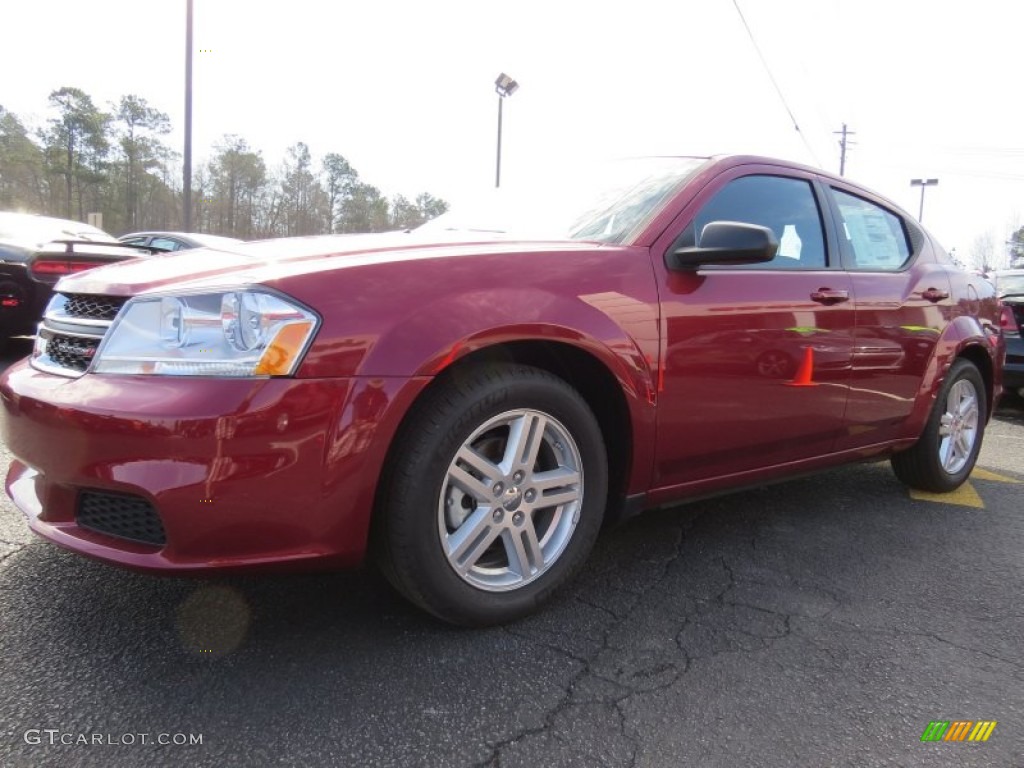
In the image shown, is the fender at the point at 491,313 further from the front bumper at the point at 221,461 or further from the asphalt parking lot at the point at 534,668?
the asphalt parking lot at the point at 534,668

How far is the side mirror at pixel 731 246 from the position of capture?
238 cm

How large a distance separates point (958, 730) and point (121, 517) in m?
2.16

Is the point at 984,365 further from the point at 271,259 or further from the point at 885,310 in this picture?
the point at 271,259

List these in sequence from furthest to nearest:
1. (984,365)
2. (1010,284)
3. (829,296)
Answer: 1. (1010,284)
2. (984,365)
3. (829,296)

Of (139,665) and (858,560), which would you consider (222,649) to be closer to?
(139,665)

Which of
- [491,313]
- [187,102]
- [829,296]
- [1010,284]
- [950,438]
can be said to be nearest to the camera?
[491,313]

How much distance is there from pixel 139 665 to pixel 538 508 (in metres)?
1.15

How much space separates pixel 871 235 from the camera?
3559 millimetres

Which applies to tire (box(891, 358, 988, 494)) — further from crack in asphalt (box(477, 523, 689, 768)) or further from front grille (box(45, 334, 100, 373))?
front grille (box(45, 334, 100, 373))

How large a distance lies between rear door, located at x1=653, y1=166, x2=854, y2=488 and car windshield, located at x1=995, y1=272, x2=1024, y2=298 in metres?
5.56

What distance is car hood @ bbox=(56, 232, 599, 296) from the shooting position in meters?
1.91

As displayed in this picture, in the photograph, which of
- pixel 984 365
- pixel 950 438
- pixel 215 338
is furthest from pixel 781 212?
pixel 215 338

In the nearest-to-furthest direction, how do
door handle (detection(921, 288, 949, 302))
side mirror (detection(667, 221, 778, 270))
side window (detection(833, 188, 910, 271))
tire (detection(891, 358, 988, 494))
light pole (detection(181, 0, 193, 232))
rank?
side mirror (detection(667, 221, 778, 270)) < side window (detection(833, 188, 910, 271)) < door handle (detection(921, 288, 949, 302)) < tire (detection(891, 358, 988, 494)) < light pole (detection(181, 0, 193, 232))

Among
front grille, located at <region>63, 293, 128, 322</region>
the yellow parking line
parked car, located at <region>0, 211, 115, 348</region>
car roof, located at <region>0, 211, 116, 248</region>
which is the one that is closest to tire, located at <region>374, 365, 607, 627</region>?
front grille, located at <region>63, 293, 128, 322</region>
